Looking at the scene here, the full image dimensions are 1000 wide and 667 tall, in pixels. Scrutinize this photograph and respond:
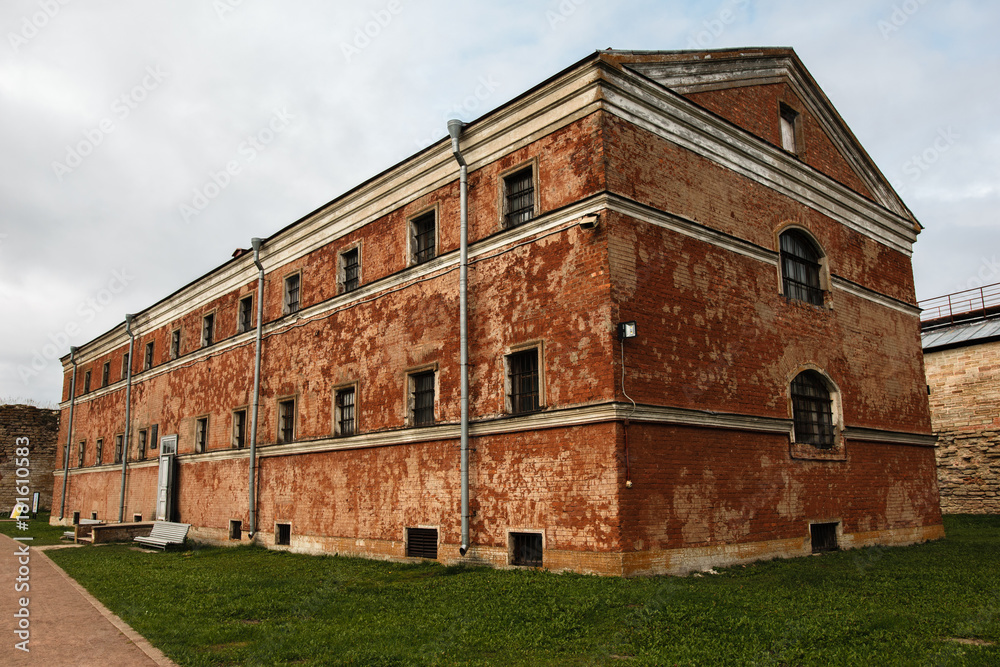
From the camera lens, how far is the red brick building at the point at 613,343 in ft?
40.2

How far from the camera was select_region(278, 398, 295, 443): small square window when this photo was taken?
786 inches

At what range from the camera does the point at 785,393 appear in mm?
14820

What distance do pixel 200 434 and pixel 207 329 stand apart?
3.63 meters

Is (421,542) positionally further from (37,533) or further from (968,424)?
(968,424)

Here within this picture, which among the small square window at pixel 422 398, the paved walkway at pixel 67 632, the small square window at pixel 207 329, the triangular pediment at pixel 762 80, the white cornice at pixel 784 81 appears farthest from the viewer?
the small square window at pixel 207 329

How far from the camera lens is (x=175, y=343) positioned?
27.4 m

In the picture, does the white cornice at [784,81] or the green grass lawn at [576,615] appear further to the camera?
the white cornice at [784,81]

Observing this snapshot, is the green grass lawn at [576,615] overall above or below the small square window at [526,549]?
below

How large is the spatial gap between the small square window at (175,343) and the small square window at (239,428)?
20.8 ft

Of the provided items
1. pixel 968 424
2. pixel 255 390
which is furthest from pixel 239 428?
pixel 968 424

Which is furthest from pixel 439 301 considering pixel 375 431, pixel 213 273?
pixel 213 273

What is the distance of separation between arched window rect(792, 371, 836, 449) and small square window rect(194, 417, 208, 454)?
18154 mm

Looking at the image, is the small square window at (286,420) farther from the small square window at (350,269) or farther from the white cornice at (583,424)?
the small square window at (350,269)

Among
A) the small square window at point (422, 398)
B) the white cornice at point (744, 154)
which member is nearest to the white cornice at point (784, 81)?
the white cornice at point (744, 154)
